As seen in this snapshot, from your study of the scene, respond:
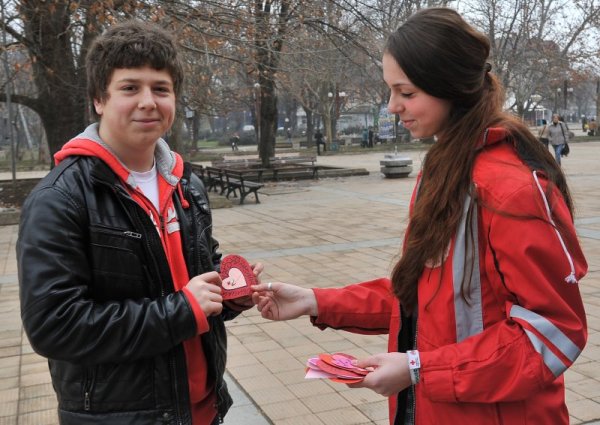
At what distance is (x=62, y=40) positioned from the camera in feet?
42.4

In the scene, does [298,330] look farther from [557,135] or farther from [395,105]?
[557,135]

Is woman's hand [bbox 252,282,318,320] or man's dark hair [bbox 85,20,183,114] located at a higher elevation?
man's dark hair [bbox 85,20,183,114]

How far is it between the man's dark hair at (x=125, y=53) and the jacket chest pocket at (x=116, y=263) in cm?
42

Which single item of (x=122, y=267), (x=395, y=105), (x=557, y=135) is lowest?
(x=557, y=135)

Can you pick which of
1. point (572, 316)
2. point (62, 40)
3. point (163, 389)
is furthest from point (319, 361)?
point (62, 40)

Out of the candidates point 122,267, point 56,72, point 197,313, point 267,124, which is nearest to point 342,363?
point 197,313

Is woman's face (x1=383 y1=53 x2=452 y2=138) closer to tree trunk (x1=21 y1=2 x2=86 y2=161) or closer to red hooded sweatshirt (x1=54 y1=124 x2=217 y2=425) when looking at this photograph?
red hooded sweatshirt (x1=54 y1=124 x2=217 y2=425)

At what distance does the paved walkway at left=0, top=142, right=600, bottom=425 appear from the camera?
398 centimetres

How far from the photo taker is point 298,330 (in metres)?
5.47

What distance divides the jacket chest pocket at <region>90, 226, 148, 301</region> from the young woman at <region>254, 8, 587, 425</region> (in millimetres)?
653

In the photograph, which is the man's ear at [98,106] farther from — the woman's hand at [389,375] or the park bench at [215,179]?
the park bench at [215,179]

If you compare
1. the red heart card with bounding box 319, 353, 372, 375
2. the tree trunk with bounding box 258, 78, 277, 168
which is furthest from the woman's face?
the tree trunk with bounding box 258, 78, 277, 168

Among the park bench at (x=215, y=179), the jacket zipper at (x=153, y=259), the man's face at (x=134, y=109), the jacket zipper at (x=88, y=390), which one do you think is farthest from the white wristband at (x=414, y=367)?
the park bench at (x=215, y=179)

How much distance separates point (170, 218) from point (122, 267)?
0.26 m
